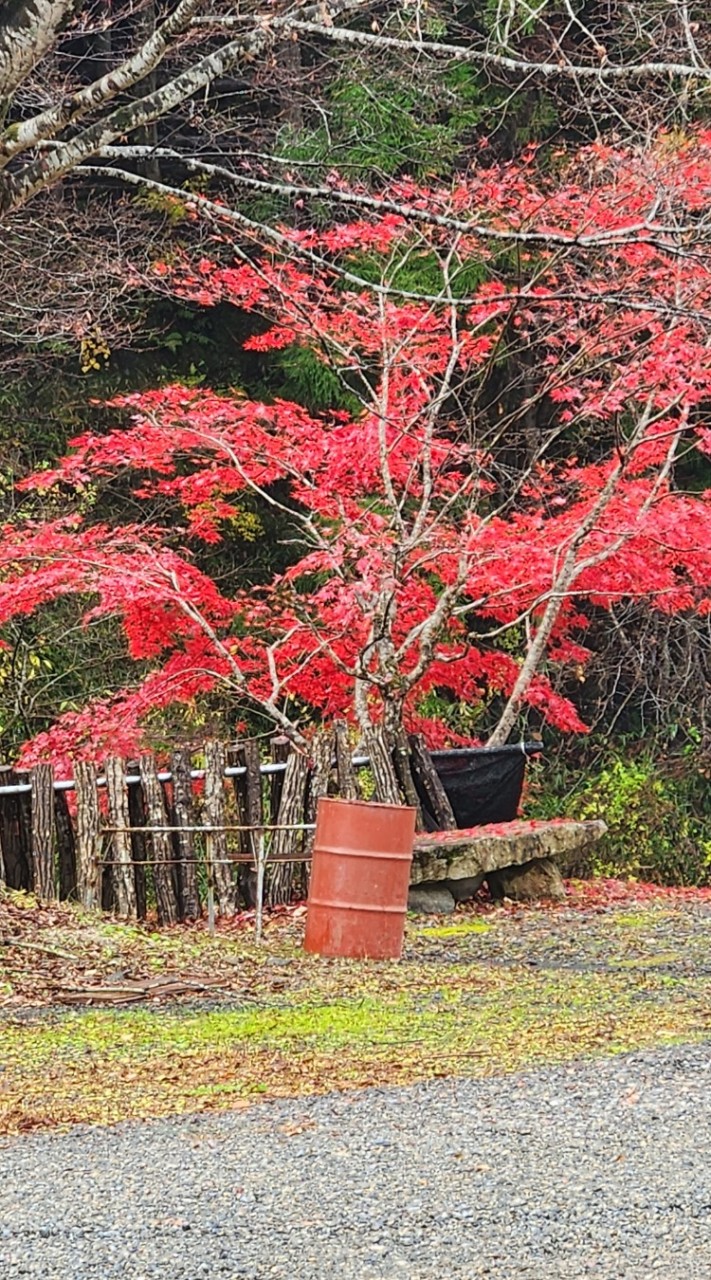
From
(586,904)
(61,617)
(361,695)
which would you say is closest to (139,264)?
(61,617)

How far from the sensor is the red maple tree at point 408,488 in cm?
1114

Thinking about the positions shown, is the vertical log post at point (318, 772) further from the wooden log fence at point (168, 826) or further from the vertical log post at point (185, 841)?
the vertical log post at point (185, 841)

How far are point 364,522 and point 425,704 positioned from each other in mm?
2662

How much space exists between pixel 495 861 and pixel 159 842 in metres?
2.49

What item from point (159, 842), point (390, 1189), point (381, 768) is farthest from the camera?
point (381, 768)

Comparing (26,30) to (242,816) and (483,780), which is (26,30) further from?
(483,780)

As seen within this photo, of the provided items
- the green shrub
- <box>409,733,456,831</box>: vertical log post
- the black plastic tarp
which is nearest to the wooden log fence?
<box>409,733,456,831</box>: vertical log post

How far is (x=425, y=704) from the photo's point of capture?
13.7 metres

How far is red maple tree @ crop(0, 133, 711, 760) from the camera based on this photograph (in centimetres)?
1114

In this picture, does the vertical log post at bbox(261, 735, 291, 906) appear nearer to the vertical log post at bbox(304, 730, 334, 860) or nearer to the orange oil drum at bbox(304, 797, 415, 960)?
the vertical log post at bbox(304, 730, 334, 860)

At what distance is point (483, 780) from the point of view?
41.5ft

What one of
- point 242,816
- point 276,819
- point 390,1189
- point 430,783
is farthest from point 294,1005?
point 430,783

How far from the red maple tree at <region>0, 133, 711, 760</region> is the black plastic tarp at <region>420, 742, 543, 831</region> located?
0.74ft

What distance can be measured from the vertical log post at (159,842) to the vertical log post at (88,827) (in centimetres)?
34
